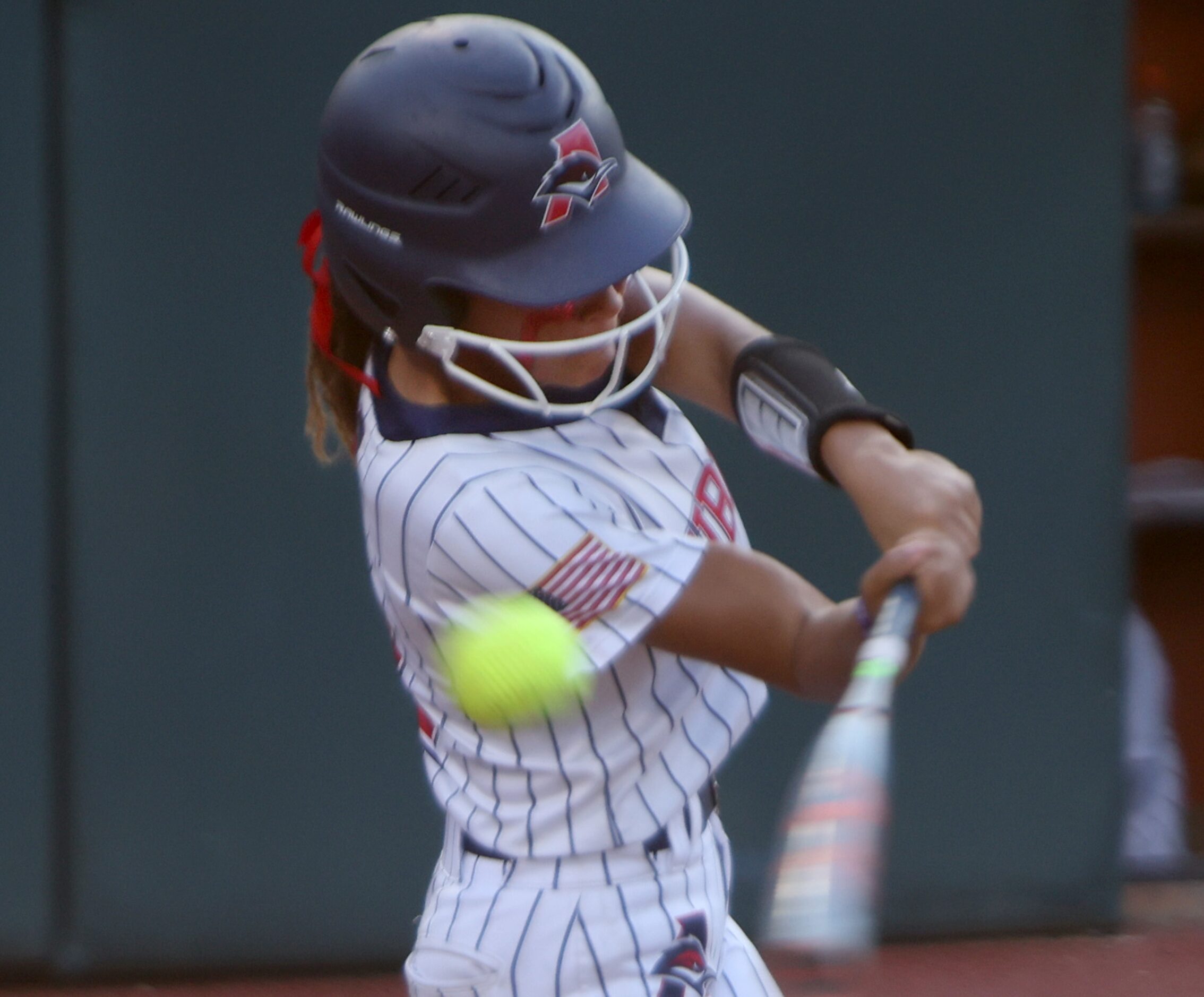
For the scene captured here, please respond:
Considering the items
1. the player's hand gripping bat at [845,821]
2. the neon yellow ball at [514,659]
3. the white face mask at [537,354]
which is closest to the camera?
the player's hand gripping bat at [845,821]

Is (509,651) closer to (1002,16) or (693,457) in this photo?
(693,457)

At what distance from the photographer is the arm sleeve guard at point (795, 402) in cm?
185

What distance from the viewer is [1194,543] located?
5.09 metres

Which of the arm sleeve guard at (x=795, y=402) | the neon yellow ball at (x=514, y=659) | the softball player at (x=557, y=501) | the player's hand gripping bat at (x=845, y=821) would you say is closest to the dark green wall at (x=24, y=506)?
the softball player at (x=557, y=501)

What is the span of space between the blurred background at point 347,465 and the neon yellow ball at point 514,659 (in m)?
2.09

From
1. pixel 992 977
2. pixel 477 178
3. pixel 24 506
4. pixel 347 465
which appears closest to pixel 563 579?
pixel 477 178

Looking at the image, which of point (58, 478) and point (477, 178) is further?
point (58, 478)

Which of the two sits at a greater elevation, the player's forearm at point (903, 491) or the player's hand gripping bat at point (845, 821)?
the player's forearm at point (903, 491)

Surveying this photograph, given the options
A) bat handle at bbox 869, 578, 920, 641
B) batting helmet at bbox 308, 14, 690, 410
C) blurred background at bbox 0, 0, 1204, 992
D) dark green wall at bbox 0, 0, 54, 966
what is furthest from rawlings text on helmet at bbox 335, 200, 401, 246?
dark green wall at bbox 0, 0, 54, 966

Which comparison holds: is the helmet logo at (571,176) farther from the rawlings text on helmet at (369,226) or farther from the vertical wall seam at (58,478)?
the vertical wall seam at (58,478)

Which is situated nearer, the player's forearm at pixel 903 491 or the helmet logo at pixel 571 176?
the player's forearm at pixel 903 491

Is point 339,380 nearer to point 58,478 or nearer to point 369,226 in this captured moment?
point 369,226

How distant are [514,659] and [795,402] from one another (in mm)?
509

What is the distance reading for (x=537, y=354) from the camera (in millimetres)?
1720
